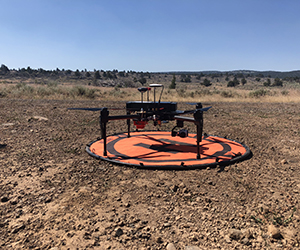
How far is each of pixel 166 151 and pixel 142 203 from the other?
109 inches

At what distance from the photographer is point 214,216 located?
3.66 metres

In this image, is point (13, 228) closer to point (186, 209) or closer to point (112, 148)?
point (186, 209)

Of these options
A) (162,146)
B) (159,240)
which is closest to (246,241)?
(159,240)

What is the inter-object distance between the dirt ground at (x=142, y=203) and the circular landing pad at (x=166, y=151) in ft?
0.85

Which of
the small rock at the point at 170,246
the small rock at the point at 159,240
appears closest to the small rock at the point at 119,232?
the small rock at the point at 159,240

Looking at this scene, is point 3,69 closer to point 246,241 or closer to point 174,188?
point 174,188

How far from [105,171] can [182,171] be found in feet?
5.66

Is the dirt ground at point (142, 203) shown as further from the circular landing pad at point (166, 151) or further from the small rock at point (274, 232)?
the circular landing pad at point (166, 151)

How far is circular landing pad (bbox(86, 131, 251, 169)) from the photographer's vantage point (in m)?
5.76

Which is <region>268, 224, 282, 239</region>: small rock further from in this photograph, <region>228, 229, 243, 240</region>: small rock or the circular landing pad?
the circular landing pad

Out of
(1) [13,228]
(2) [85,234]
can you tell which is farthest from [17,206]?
(2) [85,234]

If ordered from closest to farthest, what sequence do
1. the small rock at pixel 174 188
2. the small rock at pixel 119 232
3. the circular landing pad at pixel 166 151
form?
the small rock at pixel 119 232
the small rock at pixel 174 188
the circular landing pad at pixel 166 151

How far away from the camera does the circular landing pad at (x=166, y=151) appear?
5.76 meters

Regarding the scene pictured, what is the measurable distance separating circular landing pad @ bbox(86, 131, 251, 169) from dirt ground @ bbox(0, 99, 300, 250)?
0.26 metres
